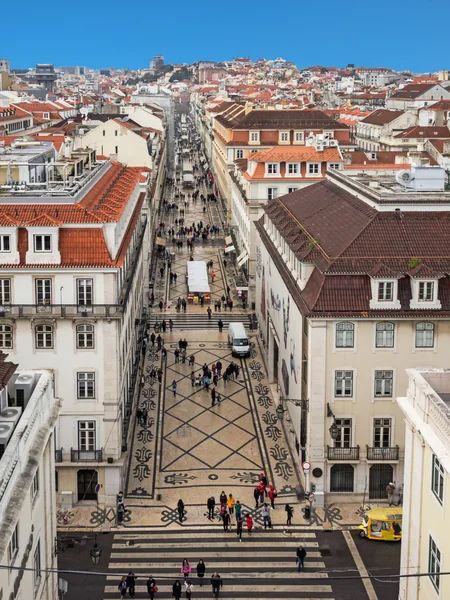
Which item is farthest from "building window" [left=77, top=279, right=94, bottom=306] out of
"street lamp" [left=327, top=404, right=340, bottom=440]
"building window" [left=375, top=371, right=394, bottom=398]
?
"building window" [left=375, top=371, right=394, bottom=398]

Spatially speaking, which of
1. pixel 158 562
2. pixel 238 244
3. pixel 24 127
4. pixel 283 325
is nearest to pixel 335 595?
pixel 158 562

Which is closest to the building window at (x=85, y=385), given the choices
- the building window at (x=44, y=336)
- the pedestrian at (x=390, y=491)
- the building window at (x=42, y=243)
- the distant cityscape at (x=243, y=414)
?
the distant cityscape at (x=243, y=414)

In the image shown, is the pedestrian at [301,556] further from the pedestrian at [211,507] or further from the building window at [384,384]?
the building window at [384,384]

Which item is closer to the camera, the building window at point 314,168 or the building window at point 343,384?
the building window at point 343,384

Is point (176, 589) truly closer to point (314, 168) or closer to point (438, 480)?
point (438, 480)

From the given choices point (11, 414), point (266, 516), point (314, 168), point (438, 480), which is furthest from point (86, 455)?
point (314, 168)

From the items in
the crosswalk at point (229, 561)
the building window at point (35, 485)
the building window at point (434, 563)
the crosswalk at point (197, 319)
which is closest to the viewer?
the building window at point (434, 563)
